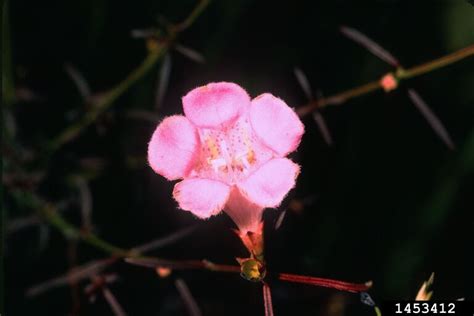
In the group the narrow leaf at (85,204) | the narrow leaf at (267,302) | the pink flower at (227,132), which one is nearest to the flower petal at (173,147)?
the pink flower at (227,132)

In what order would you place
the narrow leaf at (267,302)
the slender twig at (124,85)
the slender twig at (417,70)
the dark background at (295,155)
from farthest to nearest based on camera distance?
the dark background at (295,155) → the slender twig at (124,85) → the slender twig at (417,70) → the narrow leaf at (267,302)

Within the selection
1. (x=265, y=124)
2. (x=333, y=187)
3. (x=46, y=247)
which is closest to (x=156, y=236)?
(x=46, y=247)

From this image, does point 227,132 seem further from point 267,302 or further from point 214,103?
point 267,302

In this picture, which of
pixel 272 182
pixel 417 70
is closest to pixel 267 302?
pixel 272 182

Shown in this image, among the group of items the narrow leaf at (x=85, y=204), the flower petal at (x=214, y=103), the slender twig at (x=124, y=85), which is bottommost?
the flower petal at (x=214, y=103)

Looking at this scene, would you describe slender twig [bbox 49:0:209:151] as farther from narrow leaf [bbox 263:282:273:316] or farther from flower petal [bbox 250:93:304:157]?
narrow leaf [bbox 263:282:273:316]

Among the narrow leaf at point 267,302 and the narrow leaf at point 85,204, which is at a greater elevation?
the narrow leaf at point 85,204

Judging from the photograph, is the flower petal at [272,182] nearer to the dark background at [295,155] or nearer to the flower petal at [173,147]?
the flower petal at [173,147]
